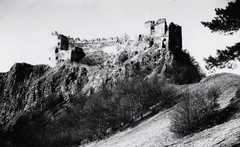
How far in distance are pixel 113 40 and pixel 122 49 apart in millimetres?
5587

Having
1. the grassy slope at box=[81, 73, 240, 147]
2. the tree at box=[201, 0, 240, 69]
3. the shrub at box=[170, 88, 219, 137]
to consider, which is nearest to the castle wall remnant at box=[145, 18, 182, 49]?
the grassy slope at box=[81, 73, 240, 147]

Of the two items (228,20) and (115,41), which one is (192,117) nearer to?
(228,20)

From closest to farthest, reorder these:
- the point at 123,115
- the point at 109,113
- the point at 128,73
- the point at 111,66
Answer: the point at 123,115, the point at 109,113, the point at 128,73, the point at 111,66

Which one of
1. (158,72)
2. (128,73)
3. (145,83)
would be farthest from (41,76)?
(145,83)

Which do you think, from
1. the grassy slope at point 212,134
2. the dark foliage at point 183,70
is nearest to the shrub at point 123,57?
the dark foliage at point 183,70

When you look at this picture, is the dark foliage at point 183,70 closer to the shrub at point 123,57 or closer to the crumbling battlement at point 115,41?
the crumbling battlement at point 115,41

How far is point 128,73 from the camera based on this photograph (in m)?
54.7

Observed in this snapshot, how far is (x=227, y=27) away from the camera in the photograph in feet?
66.0

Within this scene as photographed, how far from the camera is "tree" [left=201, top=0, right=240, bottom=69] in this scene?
63.9 ft

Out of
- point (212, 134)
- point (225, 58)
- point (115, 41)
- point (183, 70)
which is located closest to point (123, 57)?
point (115, 41)

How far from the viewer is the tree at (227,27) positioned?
19469 mm

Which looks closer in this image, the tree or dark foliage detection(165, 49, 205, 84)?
the tree

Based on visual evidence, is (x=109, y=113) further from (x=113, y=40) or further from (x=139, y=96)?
(x=113, y=40)

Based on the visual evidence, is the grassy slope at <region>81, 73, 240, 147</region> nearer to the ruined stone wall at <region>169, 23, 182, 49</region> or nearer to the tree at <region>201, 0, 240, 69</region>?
the tree at <region>201, 0, 240, 69</region>
